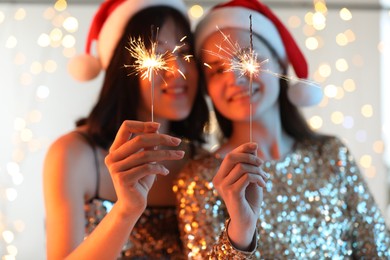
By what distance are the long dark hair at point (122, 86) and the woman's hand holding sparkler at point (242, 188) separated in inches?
17.8

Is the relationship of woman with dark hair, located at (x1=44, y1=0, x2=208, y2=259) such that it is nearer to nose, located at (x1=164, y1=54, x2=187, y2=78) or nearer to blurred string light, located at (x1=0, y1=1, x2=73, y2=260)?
nose, located at (x1=164, y1=54, x2=187, y2=78)

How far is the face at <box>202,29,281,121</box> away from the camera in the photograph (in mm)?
1391

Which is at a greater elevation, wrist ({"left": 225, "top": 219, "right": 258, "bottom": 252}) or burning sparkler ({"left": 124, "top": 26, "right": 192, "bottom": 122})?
burning sparkler ({"left": 124, "top": 26, "right": 192, "bottom": 122})

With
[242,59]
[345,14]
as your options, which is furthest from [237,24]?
[345,14]

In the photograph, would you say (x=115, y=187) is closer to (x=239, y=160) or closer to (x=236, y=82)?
(x=239, y=160)

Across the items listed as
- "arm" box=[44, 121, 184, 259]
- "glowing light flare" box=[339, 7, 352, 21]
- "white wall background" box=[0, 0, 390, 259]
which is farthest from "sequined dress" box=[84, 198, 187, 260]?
"glowing light flare" box=[339, 7, 352, 21]

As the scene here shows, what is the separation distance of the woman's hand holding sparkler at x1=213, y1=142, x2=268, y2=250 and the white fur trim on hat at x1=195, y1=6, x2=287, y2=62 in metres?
0.42

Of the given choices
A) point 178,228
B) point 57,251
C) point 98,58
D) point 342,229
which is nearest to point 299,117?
point 342,229

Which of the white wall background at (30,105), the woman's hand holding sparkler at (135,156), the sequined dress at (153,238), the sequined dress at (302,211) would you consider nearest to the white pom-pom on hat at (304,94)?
the sequined dress at (302,211)

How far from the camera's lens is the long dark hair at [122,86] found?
149 cm

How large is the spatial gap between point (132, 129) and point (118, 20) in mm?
505

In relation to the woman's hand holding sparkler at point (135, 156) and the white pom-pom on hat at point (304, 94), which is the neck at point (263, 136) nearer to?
the white pom-pom on hat at point (304, 94)

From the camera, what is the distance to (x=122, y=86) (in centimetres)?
153

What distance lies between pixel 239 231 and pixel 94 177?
44 cm
